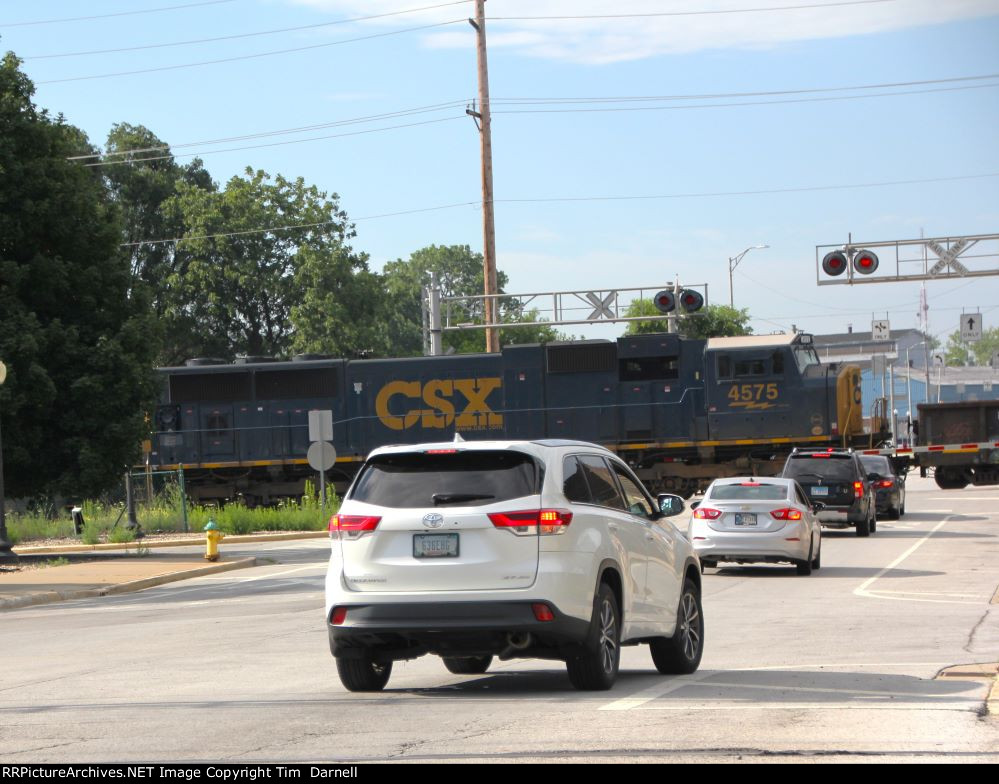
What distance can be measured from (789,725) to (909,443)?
47555 mm

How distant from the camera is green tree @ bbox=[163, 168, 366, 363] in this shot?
6894 cm

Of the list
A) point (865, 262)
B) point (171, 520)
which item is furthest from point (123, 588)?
point (865, 262)

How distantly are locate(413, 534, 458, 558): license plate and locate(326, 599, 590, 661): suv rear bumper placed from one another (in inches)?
13.6

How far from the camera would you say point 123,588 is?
23.4 m

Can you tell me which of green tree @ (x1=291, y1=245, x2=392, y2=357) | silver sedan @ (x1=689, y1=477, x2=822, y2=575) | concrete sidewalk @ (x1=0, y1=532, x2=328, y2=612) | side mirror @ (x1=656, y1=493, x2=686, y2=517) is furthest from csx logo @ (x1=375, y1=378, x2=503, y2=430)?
side mirror @ (x1=656, y1=493, x2=686, y2=517)

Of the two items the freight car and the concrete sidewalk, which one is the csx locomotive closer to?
the freight car

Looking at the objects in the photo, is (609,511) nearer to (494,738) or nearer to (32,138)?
(494,738)

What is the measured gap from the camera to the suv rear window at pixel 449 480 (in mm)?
9938

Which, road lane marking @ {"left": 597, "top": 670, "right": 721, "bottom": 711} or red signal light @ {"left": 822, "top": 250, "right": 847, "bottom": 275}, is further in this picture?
red signal light @ {"left": 822, "top": 250, "right": 847, "bottom": 275}

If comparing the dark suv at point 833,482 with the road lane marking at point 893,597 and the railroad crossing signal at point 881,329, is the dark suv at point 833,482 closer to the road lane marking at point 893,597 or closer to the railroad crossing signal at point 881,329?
the road lane marking at point 893,597

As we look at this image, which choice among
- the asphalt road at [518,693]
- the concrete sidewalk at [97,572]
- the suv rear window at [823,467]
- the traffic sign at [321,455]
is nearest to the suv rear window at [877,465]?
the suv rear window at [823,467]

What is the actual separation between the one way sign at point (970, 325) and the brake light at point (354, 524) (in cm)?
5218

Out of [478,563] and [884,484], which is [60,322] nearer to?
[884,484]

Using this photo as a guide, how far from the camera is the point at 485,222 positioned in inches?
1692
